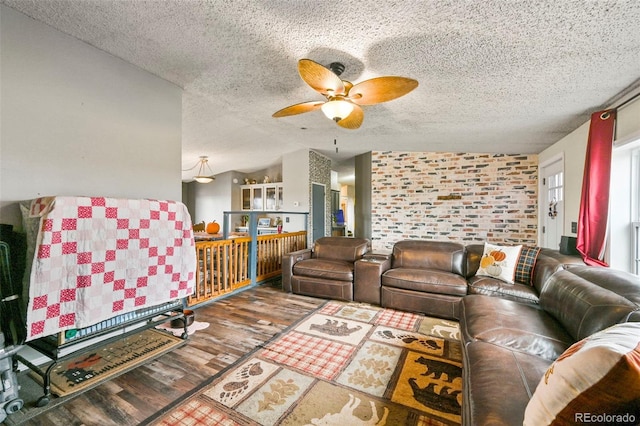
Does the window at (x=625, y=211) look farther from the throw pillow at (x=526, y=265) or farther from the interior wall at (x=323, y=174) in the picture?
the interior wall at (x=323, y=174)

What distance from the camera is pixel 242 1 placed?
1.62 meters

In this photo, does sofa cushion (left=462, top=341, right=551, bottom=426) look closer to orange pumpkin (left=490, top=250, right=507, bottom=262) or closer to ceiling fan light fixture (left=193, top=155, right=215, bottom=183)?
orange pumpkin (left=490, top=250, right=507, bottom=262)

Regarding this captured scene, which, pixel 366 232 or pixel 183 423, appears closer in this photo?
pixel 183 423

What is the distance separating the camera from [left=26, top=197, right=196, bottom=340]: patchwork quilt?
5.25 feet

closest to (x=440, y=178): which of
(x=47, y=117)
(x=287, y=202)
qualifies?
(x=287, y=202)

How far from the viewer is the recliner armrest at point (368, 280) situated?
3.28 meters

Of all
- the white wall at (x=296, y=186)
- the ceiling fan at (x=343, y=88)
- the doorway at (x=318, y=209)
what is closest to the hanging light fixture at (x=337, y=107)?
the ceiling fan at (x=343, y=88)

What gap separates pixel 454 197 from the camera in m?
5.16

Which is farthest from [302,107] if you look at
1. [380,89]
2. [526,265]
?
[526,265]

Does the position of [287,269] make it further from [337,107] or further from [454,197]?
[454,197]

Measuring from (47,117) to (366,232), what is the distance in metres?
5.15

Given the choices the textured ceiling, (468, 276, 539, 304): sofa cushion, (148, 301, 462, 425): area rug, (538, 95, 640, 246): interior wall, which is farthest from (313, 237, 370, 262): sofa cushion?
(538, 95, 640, 246): interior wall

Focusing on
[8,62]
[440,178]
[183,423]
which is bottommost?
[183,423]

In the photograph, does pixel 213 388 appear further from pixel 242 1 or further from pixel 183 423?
pixel 242 1
